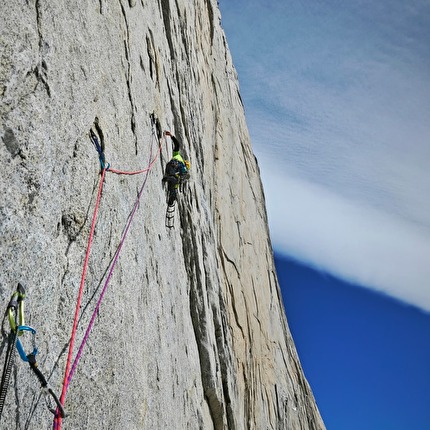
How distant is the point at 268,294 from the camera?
50.2ft

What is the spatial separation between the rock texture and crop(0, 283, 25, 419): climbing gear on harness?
0.08 m

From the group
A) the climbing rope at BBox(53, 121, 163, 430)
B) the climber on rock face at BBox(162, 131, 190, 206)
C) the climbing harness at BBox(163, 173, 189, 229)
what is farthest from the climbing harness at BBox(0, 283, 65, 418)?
the climber on rock face at BBox(162, 131, 190, 206)

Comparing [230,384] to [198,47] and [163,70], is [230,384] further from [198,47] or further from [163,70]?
[198,47]

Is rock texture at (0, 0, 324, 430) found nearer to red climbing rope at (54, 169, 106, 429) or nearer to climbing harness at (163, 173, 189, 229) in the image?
red climbing rope at (54, 169, 106, 429)

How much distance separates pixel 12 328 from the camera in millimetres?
3207

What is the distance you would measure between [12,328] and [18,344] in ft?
0.49

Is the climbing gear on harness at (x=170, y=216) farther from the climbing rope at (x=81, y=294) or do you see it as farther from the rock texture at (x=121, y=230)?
the climbing rope at (x=81, y=294)

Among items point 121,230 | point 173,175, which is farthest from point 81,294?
point 173,175

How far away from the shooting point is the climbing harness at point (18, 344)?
3100mm

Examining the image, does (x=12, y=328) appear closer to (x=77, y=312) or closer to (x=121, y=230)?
(x=77, y=312)

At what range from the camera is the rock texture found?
12.2 ft

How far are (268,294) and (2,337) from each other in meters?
12.6

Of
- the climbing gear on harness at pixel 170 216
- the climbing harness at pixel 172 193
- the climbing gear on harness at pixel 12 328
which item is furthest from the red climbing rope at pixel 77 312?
the climbing harness at pixel 172 193

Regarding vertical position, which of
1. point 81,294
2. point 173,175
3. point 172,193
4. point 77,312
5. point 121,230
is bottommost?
point 77,312
